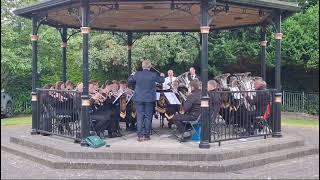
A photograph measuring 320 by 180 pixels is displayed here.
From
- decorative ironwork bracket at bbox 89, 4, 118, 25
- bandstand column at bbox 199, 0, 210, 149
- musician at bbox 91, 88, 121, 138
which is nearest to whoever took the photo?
bandstand column at bbox 199, 0, 210, 149

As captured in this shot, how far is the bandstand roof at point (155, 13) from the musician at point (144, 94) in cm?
161

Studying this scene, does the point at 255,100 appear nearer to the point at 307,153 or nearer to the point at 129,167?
the point at 307,153

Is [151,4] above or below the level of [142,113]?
above

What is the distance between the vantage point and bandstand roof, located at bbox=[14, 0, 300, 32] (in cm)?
1136

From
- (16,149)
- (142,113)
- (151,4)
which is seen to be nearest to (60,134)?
(16,149)

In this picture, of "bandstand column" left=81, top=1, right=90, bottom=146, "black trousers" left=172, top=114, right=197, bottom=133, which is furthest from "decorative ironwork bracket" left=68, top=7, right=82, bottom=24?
"black trousers" left=172, top=114, right=197, bottom=133

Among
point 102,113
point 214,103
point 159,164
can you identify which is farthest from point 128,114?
point 159,164

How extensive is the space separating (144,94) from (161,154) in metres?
1.87

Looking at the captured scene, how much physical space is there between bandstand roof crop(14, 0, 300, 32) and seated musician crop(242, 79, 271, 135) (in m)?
2.03

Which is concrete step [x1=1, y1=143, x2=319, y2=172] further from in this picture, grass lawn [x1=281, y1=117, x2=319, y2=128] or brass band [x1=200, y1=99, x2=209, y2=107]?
grass lawn [x1=281, y1=117, x2=319, y2=128]

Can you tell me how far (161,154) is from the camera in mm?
10227

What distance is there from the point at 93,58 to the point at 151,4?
1417 centimetres

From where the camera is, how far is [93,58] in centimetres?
2548

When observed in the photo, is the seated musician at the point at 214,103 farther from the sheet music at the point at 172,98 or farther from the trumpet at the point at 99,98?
the trumpet at the point at 99,98
